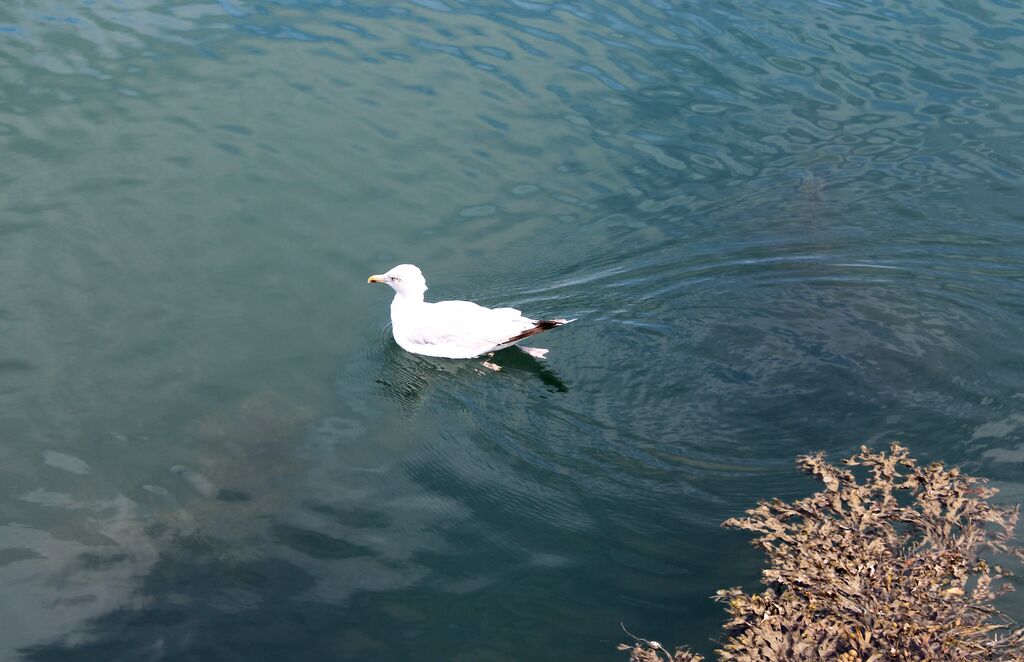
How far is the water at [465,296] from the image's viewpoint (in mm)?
6895

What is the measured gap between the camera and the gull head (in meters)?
9.43

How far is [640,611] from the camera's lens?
659cm

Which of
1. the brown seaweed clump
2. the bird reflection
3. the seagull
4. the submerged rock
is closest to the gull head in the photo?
the seagull

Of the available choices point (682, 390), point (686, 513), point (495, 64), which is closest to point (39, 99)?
point (495, 64)

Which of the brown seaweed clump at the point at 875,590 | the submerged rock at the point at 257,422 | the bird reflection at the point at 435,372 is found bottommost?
the submerged rock at the point at 257,422

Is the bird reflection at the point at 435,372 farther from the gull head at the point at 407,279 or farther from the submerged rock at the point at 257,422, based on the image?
the submerged rock at the point at 257,422

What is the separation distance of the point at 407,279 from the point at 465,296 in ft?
2.82

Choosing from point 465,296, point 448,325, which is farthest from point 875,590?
point 465,296

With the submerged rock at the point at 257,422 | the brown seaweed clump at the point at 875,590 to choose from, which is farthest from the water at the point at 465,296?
the brown seaweed clump at the point at 875,590

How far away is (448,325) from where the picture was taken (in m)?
9.20

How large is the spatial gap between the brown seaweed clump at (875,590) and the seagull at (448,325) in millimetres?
3188

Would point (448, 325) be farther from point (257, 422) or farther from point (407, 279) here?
point (257, 422)

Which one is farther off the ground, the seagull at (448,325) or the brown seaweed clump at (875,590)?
the brown seaweed clump at (875,590)

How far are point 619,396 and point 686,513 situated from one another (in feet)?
4.76
